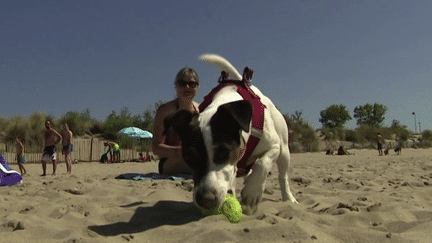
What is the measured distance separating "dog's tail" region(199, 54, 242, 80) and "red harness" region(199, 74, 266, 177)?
1.11 feet

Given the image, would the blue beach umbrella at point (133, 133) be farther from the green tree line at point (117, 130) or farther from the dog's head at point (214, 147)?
the dog's head at point (214, 147)

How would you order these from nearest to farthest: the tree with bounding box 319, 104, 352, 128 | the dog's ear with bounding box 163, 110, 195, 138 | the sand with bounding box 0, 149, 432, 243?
the sand with bounding box 0, 149, 432, 243 < the dog's ear with bounding box 163, 110, 195, 138 < the tree with bounding box 319, 104, 352, 128

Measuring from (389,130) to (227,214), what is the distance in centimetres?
4235

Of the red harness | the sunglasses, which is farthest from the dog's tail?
the sunglasses

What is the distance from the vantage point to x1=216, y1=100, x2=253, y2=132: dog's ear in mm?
2307

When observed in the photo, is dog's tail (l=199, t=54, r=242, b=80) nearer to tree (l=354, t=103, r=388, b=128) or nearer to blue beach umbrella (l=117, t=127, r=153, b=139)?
blue beach umbrella (l=117, t=127, r=153, b=139)

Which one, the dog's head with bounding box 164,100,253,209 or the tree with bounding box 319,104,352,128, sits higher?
the tree with bounding box 319,104,352,128

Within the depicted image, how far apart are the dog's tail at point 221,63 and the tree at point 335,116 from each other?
183 ft

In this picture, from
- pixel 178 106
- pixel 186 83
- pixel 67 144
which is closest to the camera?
pixel 186 83

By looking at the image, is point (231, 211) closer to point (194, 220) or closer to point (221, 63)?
point (194, 220)

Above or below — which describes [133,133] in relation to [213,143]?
above

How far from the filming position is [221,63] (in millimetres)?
4102

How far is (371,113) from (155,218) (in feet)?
204

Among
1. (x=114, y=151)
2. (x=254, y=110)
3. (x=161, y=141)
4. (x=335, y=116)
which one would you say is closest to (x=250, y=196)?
(x=254, y=110)
